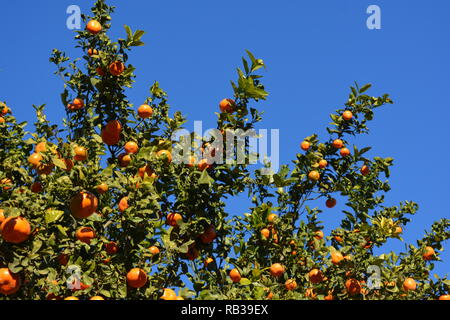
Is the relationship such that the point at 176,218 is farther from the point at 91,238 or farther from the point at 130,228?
the point at 91,238

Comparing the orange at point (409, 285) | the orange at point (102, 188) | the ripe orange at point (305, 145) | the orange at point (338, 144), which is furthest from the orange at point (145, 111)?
the orange at point (409, 285)

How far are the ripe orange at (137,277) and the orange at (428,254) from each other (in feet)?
11.9

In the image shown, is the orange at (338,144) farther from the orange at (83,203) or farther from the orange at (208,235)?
the orange at (83,203)

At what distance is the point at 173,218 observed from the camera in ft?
15.9

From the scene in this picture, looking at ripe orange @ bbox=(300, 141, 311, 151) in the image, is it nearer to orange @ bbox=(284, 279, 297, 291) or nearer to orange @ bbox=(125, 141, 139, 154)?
orange @ bbox=(284, 279, 297, 291)

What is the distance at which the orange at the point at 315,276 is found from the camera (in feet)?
17.3

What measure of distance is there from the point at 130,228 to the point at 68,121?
2.01m

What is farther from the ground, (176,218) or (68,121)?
(68,121)

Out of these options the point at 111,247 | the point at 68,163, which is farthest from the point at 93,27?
the point at 111,247

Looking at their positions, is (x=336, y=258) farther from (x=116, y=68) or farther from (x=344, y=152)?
(x=116, y=68)

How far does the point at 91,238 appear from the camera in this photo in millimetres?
4574

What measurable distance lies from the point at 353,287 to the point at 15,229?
10.3ft
